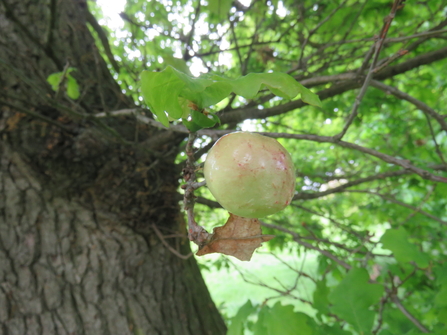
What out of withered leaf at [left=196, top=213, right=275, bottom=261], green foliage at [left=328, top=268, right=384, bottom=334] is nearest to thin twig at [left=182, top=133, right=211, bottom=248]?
withered leaf at [left=196, top=213, right=275, bottom=261]

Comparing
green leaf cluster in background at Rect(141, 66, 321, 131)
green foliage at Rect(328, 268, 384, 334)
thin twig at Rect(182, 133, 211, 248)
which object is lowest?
green foliage at Rect(328, 268, 384, 334)

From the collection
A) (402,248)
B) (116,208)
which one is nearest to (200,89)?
(402,248)

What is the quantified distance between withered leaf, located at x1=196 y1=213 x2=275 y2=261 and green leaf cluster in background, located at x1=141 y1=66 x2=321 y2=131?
→ 27cm

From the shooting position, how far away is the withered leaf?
29.4 inches

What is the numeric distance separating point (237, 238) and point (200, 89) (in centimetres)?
39

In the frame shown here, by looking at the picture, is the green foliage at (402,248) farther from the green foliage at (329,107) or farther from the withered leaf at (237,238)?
the withered leaf at (237,238)

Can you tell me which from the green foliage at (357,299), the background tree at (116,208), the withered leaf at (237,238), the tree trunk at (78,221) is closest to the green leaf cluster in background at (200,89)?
the withered leaf at (237,238)

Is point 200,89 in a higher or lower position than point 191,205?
higher

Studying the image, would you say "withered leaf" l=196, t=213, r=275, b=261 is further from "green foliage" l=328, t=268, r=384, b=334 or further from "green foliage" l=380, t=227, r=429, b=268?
"green foliage" l=380, t=227, r=429, b=268

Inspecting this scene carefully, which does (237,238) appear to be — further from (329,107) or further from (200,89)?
(329,107)

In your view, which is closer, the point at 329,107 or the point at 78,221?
the point at 78,221

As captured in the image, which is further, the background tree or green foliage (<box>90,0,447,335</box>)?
the background tree

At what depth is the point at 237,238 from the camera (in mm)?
763

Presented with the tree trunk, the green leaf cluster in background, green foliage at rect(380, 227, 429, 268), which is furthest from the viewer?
the tree trunk
